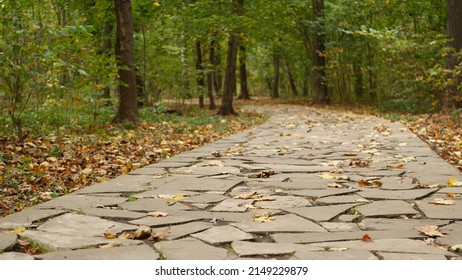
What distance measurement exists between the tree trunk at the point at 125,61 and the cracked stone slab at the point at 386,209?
6.93 meters

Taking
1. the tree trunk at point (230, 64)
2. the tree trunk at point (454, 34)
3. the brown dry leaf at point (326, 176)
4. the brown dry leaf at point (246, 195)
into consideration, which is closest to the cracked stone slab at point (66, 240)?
the brown dry leaf at point (246, 195)

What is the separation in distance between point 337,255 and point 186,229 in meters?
1.05

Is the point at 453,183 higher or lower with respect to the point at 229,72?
lower

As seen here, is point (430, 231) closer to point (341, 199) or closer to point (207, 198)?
point (341, 199)

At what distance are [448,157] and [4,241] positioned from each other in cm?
559

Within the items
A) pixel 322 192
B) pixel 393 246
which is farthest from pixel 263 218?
pixel 322 192

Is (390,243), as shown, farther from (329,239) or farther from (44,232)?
(44,232)

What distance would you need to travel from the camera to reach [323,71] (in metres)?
22.9

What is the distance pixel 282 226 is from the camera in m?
3.60

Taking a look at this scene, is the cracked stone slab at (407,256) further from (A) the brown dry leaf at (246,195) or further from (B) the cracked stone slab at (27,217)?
(B) the cracked stone slab at (27,217)

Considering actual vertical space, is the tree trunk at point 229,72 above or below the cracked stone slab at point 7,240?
above

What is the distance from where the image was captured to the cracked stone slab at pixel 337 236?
129 inches

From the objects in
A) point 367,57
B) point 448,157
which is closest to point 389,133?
point 448,157

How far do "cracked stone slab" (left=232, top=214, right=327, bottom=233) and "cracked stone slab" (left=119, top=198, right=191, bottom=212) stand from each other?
2.34 ft
